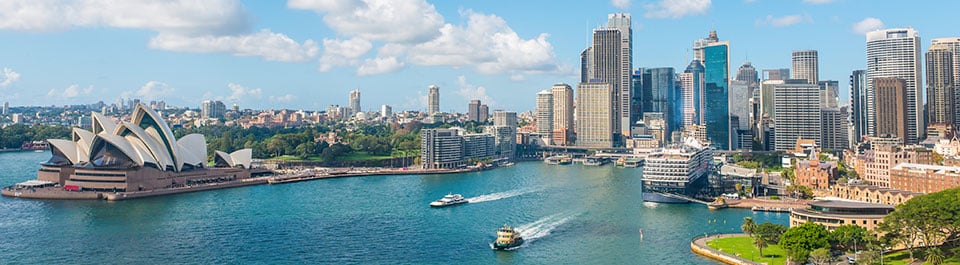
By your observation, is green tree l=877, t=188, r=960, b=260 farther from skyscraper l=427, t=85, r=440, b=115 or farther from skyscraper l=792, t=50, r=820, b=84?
skyscraper l=427, t=85, r=440, b=115

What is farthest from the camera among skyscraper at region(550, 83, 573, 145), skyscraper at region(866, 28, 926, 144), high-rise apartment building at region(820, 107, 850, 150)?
A: skyscraper at region(550, 83, 573, 145)

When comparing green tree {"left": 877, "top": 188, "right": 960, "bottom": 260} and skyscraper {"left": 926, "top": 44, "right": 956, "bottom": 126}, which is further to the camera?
skyscraper {"left": 926, "top": 44, "right": 956, "bottom": 126}

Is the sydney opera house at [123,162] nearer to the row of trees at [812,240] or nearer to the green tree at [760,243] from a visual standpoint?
the green tree at [760,243]

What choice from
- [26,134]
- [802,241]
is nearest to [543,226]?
[802,241]

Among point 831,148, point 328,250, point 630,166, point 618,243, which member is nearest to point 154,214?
point 328,250

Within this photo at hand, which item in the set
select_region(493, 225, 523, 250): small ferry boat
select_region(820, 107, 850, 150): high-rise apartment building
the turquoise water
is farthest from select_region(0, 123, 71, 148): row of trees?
select_region(820, 107, 850, 150): high-rise apartment building

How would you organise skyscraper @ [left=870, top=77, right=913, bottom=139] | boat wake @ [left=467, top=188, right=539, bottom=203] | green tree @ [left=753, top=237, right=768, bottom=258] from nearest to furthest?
green tree @ [left=753, top=237, right=768, bottom=258] → boat wake @ [left=467, top=188, right=539, bottom=203] → skyscraper @ [left=870, top=77, right=913, bottom=139]

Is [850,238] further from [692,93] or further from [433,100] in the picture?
[433,100]
